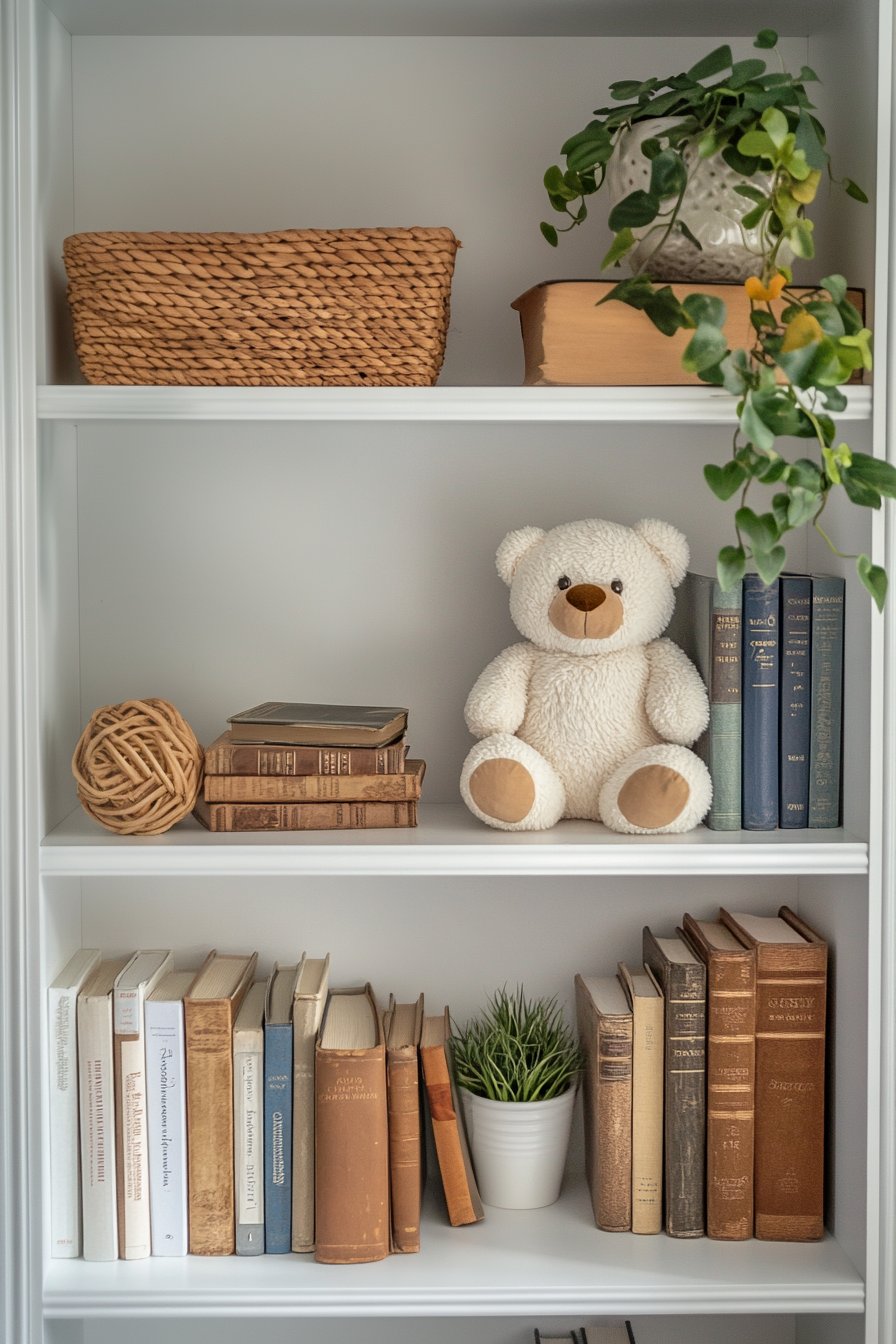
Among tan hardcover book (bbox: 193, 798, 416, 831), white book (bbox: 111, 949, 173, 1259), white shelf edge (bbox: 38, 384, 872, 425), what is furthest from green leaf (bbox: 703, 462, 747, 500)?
white book (bbox: 111, 949, 173, 1259)

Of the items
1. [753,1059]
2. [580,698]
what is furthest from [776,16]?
[753,1059]

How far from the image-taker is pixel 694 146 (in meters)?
1.11

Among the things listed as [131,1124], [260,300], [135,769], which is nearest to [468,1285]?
[131,1124]

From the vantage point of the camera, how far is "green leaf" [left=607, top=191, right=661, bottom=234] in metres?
1.08

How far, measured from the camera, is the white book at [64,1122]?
3.90ft

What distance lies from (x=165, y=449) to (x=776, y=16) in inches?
29.9

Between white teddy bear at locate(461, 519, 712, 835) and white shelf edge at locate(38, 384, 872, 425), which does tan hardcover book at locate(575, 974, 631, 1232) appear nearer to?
white teddy bear at locate(461, 519, 712, 835)

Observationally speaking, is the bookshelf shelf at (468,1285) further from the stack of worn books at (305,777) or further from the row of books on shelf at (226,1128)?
the stack of worn books at (305,777)

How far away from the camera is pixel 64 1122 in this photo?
1.19 m

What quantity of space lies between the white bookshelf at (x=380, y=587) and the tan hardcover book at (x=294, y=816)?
26 mm

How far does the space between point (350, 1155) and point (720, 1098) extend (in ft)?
1.17

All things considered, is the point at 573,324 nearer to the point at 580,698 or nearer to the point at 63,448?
the point at 580,698

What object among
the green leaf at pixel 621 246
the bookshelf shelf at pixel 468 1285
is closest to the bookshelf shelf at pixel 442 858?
the bookshelf shelf at pixel 468 1285

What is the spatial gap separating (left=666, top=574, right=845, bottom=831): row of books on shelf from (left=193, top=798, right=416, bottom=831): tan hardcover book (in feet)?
1.10
